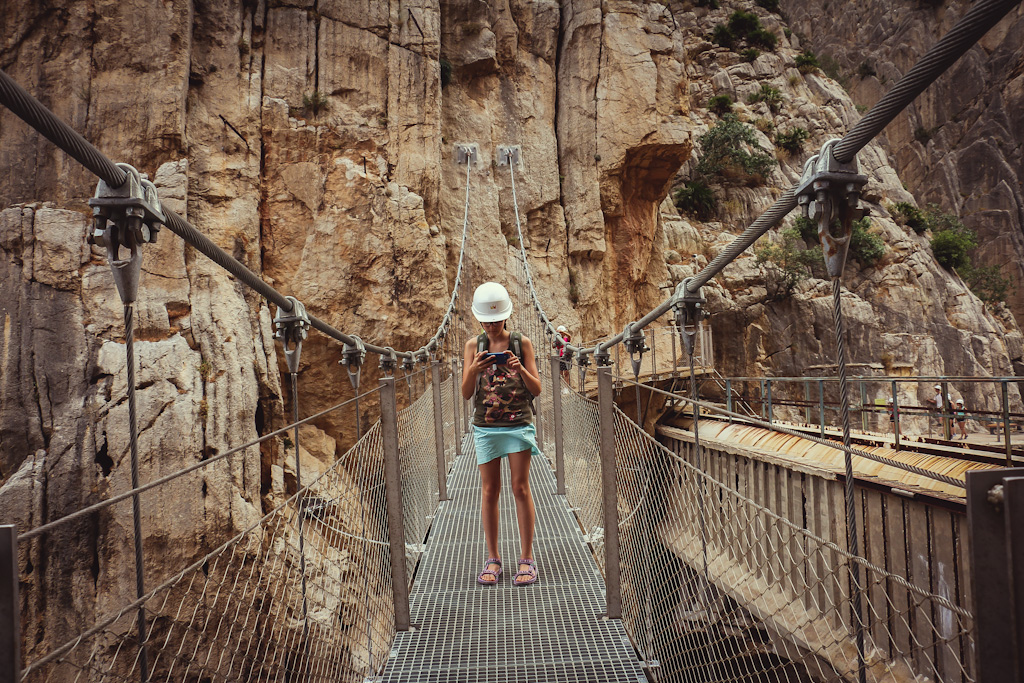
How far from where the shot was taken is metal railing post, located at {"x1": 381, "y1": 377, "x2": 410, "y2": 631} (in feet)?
5.73

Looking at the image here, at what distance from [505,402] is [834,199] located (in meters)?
1.25

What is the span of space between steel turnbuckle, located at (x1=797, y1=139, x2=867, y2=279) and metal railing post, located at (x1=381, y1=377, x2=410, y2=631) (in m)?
1.34

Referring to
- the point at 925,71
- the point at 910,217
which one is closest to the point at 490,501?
the point at 925,71

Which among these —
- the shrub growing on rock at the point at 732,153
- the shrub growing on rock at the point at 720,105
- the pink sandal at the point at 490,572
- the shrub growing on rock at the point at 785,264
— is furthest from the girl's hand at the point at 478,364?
the shrub growing on rock at the point at 720,105

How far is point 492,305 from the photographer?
1896 millimetres

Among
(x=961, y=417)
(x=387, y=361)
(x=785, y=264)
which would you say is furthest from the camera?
(x=785, y=264)

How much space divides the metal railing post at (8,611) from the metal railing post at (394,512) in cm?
132

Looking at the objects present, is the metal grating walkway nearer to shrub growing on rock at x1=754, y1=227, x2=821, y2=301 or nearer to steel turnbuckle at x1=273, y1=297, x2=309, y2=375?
steel turnbuckle at x1=273, y1=297, x2=309, y2=375

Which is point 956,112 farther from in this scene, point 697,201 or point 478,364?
point 478,364

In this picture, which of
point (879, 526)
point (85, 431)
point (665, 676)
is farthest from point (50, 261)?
point (879, 526)

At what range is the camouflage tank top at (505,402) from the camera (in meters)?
1.93

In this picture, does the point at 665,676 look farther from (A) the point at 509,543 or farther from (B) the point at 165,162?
(B) the point at 165,162

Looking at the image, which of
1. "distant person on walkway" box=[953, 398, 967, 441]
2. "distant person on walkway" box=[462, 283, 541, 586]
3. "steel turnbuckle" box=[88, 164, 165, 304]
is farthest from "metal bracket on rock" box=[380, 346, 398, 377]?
"distant person on walkway" box=[953, 398, 967, 441]

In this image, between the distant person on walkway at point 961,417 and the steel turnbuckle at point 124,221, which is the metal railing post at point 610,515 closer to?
the steel turnbuckle at point 124,221
